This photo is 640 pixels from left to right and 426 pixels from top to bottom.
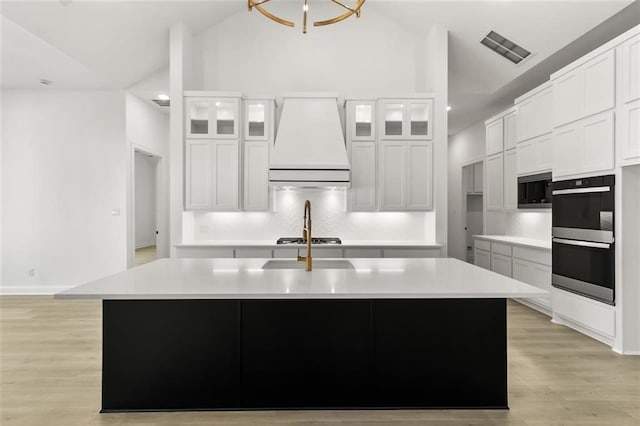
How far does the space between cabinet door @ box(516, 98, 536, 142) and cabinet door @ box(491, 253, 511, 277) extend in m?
1.68

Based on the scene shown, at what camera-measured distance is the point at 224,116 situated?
5098 millimetres

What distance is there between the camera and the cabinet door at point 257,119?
16.8 feet

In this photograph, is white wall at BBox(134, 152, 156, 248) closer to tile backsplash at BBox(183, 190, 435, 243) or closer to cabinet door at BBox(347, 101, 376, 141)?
tile backsplash at BBox(183, 190, 435, 243)

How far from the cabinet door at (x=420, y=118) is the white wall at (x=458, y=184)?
12.1 ft

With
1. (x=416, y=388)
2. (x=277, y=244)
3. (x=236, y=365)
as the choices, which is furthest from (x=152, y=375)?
(x=277, y=244)

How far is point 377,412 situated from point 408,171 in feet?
11.0

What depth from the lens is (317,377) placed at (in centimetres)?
238

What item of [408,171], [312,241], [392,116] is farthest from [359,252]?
[392,116]


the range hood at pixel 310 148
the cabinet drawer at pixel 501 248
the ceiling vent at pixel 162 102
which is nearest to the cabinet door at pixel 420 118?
the range hood at pixel 310 148

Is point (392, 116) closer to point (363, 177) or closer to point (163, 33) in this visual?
point (363, 177)

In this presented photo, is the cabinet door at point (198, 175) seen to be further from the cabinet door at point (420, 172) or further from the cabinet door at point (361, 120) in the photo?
the cabinet door at point (420, 172)

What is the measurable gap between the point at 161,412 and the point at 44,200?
494 centimetres

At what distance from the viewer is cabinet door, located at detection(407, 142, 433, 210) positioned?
199 inches

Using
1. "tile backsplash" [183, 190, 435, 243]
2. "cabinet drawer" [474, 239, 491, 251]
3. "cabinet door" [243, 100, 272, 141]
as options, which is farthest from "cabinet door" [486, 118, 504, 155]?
"cabinet door" [243, 100, 272, 141]
